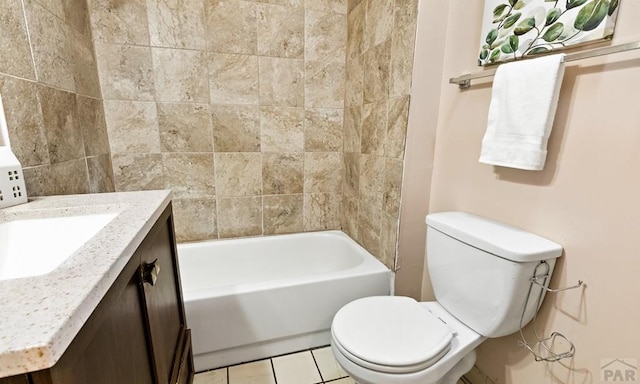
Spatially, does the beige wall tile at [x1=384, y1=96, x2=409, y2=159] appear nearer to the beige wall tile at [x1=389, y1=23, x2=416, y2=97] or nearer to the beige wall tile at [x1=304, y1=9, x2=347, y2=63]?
the beige wall tile at [x1=389, y1=23, x2=416, y2=97]

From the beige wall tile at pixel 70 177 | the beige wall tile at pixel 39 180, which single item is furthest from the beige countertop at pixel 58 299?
the beige wall tile at pixel 70 177

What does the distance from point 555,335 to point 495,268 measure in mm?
301

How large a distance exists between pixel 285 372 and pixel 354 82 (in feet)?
5.53

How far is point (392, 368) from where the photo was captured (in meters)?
0.90

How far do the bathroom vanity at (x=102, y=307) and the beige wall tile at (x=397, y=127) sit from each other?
1.04 m

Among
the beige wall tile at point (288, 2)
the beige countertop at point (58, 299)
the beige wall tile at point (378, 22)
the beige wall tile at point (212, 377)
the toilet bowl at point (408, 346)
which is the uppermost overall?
the beige wall tile at point (288, 2)

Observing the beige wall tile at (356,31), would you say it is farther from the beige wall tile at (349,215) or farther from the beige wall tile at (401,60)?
the beige wall tile at (349,215)

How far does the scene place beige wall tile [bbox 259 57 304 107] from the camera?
6.15ft

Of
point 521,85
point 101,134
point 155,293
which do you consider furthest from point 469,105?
point 101,134

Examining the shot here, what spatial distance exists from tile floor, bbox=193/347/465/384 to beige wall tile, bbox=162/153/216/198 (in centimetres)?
103

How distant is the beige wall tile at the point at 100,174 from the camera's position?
1445mm

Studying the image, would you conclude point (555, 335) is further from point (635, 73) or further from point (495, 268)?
point (635, 73)

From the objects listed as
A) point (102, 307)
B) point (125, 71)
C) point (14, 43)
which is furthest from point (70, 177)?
point (102, 307)

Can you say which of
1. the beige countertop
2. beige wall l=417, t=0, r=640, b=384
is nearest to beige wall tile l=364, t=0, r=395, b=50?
beige wall l=417, t=0, r=640, b=384
